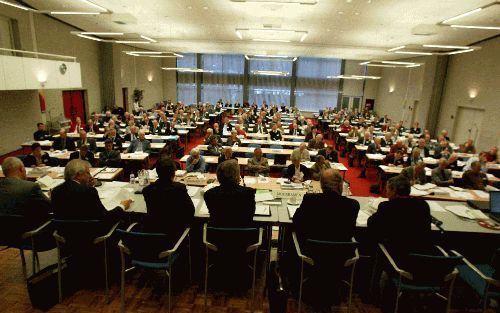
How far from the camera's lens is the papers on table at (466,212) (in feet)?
12.6

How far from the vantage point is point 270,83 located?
945 inches

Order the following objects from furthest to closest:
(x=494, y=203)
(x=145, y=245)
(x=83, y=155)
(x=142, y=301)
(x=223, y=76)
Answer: (x=223, y=76) → (x=83, y=155) → (x=494, y=203) → (x=142, y=301) → (x=145, y=245)

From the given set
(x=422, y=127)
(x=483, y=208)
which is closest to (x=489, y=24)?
(x=422, y=127)

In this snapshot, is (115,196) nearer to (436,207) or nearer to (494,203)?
(436,207)

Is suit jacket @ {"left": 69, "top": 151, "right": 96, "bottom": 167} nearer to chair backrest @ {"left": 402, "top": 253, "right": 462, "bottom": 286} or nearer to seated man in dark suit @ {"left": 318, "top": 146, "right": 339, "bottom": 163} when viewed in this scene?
seated man in dark suit @ {"left": 318, "top": 146, "right": 339, "bottom": 163}

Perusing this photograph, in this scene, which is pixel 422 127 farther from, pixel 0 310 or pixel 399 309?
pixel 0 310

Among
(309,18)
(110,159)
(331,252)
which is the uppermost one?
(309,18)

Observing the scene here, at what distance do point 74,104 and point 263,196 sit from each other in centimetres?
1329

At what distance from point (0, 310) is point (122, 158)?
442 cm

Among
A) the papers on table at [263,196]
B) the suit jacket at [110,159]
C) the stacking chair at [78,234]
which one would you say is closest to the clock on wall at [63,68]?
the suit jacket at [110,159]

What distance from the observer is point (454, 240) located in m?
4.11

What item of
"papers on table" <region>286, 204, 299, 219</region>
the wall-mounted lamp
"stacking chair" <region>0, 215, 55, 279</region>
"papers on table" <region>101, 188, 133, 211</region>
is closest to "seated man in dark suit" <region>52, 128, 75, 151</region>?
"papers on table" <region>101, 188, 133, 211</region>

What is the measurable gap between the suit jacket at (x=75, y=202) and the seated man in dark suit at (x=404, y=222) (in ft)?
9.72

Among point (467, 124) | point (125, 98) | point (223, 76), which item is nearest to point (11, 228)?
point (467, 124)
